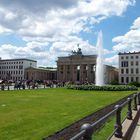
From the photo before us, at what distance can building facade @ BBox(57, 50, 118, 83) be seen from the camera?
163150mm

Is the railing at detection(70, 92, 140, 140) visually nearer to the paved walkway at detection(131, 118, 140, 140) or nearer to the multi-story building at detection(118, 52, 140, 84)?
the paved walkway at detection(131, 118, 140, 140)

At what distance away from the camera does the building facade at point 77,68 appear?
163 metres

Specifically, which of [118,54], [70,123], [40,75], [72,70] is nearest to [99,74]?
[70,123]

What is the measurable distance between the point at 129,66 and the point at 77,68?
3351cm

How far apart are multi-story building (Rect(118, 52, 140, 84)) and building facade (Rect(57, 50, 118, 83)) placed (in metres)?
9.55

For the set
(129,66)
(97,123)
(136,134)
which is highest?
(129,66)

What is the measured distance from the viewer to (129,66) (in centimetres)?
15162

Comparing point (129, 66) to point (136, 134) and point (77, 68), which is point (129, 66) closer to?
point (77, 68)

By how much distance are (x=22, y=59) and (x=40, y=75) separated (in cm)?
1854

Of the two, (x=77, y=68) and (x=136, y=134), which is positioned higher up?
(x=77, y=68)

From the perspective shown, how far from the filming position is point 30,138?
32.4 feet

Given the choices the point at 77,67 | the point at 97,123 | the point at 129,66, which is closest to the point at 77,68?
the point at 77,67

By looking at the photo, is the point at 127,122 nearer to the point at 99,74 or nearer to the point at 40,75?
the point at 99,74

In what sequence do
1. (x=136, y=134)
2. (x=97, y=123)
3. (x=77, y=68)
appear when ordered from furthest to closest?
(x=77, y=68) < (x=136, y=134) < (x=97, y=123)
